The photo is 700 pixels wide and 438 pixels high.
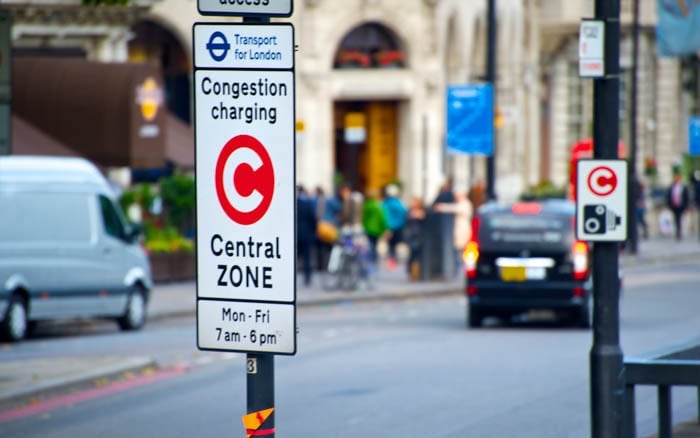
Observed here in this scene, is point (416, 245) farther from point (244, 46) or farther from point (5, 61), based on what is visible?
point (244, 46)

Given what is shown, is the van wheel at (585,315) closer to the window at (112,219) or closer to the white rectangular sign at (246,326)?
the window at (112,219)

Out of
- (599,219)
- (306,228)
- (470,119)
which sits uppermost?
(470,119)

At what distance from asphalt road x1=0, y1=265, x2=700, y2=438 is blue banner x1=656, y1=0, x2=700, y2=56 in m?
3.08

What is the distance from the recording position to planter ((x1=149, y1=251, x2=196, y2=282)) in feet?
96.1

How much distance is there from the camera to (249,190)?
606 cm

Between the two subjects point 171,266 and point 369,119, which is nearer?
point 171,266

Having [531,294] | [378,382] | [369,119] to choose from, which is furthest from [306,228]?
[369,119]

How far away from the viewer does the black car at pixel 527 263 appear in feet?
66.7

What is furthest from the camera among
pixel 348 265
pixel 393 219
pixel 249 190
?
pixel 393 219

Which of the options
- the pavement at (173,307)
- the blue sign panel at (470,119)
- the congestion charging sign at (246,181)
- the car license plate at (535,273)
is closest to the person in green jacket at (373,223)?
the pavement at (173,307)

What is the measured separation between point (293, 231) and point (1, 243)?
14.6m

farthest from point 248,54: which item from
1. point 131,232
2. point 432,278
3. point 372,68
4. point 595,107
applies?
point 372,68

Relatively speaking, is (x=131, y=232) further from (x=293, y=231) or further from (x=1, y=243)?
(x=293, y=231)

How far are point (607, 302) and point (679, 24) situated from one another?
209 inches
